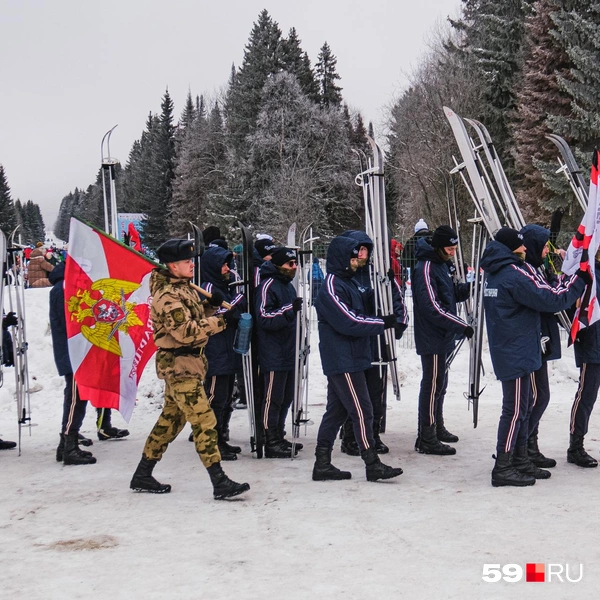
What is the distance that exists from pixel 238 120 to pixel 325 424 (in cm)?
4102

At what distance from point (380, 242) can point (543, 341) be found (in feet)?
5.74

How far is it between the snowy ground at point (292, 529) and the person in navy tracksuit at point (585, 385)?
0.15 m

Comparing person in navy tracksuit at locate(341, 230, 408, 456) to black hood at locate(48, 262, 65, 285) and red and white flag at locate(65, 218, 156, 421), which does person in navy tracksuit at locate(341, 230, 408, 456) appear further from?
black hood at locate(48, 262, 65, 285)

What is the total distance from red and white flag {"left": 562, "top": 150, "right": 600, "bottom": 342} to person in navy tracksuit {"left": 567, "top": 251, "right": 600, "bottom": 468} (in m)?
0.16

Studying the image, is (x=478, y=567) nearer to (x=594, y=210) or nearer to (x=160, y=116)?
(x=594, y=210)

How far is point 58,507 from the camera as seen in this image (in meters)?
5.26

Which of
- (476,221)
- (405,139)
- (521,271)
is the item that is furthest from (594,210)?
(405,139)

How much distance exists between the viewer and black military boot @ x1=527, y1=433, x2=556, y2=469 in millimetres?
5969

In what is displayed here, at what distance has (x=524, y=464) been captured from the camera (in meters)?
5.57

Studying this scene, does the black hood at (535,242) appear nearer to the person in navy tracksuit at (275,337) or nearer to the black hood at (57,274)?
the person in navy tracksuit at (275,337)

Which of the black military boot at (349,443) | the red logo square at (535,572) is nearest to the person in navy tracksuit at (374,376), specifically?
the black military boot at (349,443)

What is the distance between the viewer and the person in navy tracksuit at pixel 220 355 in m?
6.66

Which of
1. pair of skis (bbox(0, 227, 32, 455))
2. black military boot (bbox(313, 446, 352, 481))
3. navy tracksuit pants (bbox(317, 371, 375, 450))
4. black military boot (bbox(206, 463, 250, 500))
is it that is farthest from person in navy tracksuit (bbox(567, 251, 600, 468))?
pair of skis (bbox(0, 227, 32, 455))

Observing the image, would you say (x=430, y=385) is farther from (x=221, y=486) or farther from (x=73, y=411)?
(x=73, y=411)
